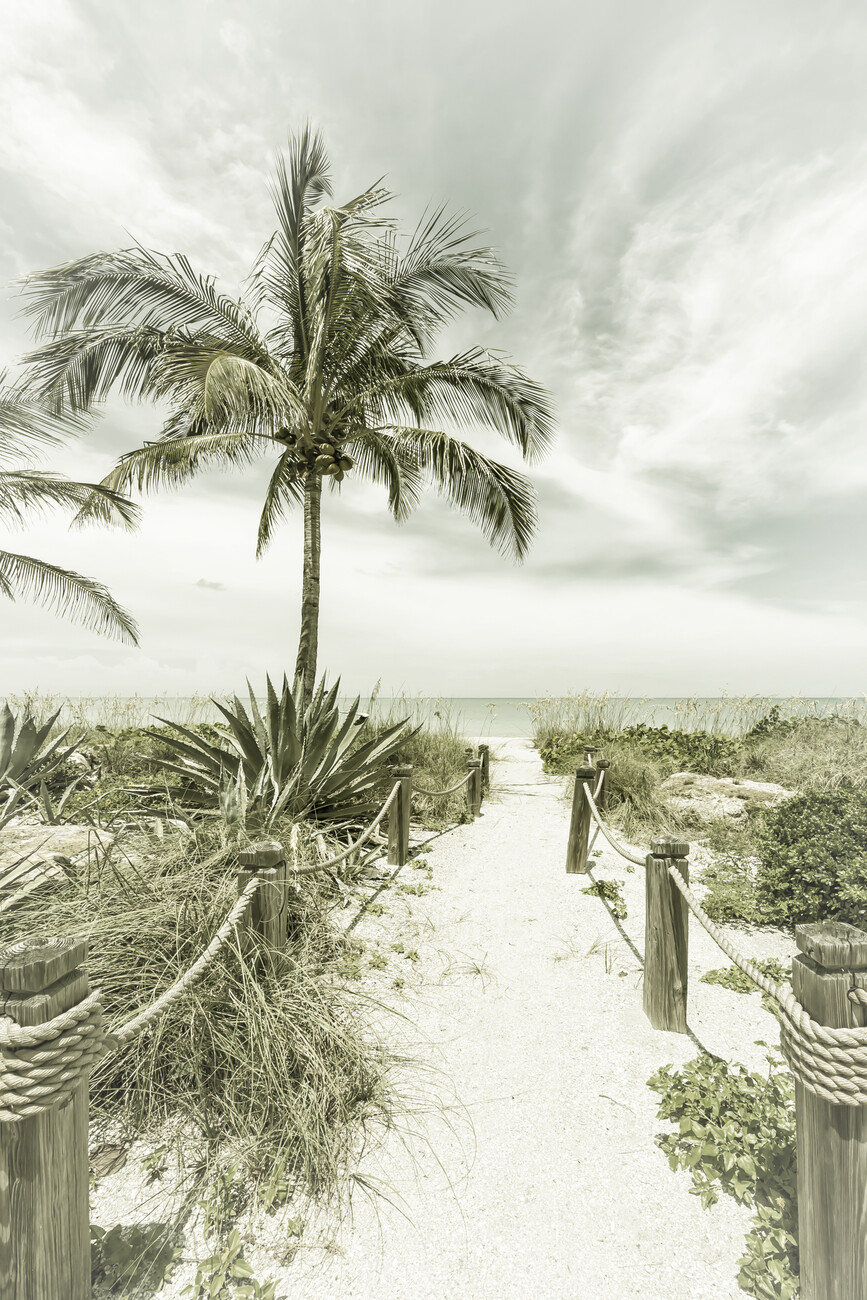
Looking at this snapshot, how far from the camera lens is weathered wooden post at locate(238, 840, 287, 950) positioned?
2.39 meters

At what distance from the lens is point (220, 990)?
7.73 feet

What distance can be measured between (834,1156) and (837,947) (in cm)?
50

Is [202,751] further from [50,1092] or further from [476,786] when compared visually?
[50,1092]

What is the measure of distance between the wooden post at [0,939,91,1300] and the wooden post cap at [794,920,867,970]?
170 centimetres

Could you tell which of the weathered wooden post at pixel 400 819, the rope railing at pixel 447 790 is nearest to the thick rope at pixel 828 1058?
the weathered wooden post at pixel 400 819

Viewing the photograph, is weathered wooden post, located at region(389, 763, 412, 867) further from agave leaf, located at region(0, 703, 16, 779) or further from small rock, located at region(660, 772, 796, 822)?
agave leaf, located at region(0, 703, 16, 779)

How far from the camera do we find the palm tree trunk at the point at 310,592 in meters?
7.80

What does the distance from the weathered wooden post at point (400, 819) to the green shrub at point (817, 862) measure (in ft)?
9.02

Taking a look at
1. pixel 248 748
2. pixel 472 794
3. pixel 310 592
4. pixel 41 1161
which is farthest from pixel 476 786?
pixel 41 1161

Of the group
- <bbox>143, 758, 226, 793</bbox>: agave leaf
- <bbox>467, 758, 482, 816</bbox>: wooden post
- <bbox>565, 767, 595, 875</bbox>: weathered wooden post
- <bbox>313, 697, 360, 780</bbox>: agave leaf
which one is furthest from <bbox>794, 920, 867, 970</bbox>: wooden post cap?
<bbox>467, 758, 482, 816</bbox>: wooden post

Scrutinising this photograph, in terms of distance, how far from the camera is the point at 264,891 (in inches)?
96.0

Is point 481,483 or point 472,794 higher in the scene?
point 481,483

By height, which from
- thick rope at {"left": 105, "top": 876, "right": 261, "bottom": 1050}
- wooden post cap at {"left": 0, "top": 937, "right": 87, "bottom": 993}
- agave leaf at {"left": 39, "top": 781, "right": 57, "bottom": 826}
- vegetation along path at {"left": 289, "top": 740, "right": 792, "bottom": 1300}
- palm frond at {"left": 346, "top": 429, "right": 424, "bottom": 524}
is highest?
palm frond at {"left": 346, "top": 429, "right": 424, "bottom": 524}

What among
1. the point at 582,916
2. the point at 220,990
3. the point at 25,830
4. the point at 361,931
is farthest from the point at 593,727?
the point at 220,990
